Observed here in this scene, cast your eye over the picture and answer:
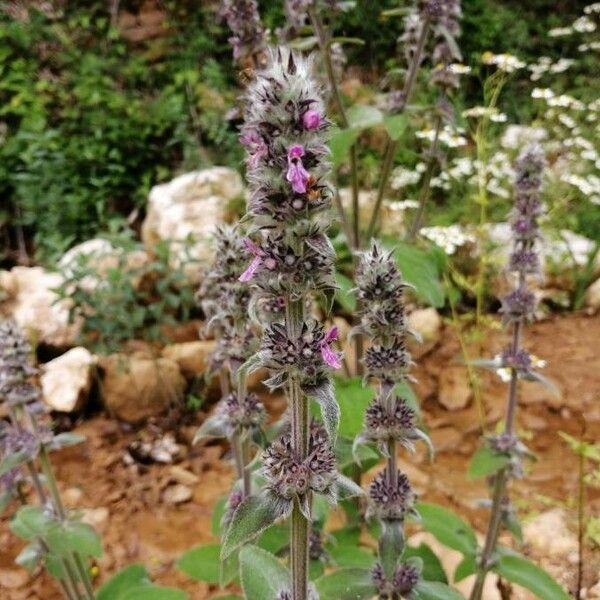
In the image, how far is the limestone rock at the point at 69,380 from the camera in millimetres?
4426

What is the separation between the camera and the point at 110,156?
6.64 metres

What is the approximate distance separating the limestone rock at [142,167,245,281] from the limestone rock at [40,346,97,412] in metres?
1.34

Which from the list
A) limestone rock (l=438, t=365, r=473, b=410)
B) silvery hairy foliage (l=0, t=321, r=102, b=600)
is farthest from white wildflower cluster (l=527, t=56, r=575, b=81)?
silvery hairy foliage (l=0, t=321, r=102, b=600)

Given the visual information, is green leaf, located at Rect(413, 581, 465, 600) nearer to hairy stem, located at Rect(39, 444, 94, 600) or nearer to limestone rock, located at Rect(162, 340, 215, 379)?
hairy stem, located at Rect(39, 444, 94, 600)

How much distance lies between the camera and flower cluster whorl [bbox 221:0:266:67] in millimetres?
2584

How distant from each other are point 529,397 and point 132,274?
296 centimetres

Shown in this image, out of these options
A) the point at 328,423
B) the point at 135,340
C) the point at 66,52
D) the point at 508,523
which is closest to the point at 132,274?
the point at 135,340

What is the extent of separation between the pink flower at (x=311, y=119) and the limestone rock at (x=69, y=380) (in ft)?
12.1

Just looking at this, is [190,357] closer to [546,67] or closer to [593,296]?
[593,296]

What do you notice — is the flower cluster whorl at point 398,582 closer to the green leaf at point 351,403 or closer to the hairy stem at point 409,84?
the green leaf at point 351,403

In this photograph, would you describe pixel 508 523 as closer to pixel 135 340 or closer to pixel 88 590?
pixel 88 590

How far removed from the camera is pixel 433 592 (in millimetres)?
2123

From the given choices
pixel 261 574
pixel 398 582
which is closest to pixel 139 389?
pixel 398 582

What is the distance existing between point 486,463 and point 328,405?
174 cm
